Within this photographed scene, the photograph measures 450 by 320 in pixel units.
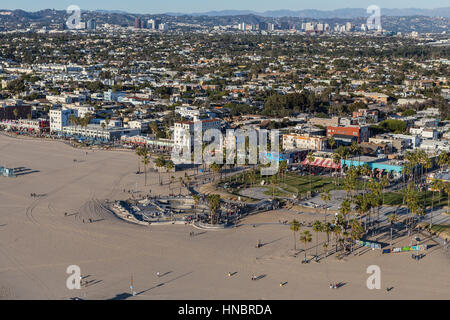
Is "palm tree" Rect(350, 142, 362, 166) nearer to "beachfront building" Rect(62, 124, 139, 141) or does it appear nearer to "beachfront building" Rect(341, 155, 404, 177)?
"beachfront building" Rect(341, 155, 404, 177)

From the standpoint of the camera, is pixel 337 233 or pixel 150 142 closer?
pixel 337 233

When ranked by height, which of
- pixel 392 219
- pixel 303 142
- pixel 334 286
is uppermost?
pixel 303 142

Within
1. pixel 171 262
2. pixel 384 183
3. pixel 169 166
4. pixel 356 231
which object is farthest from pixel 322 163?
pixel 171 262

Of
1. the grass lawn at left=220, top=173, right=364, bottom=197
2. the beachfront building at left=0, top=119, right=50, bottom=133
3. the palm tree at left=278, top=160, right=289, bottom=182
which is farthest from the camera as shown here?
the beachfront building at left=0, top=119, right=50, bottom=133

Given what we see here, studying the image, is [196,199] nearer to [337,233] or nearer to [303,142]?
[337,233]

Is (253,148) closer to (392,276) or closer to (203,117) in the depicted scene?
(203,117)

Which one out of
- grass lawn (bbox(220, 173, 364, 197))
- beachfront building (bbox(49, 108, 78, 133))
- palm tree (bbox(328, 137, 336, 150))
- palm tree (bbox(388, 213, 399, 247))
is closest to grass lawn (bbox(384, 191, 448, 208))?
grass lawn (bbox(220, 173, 364, 197))
